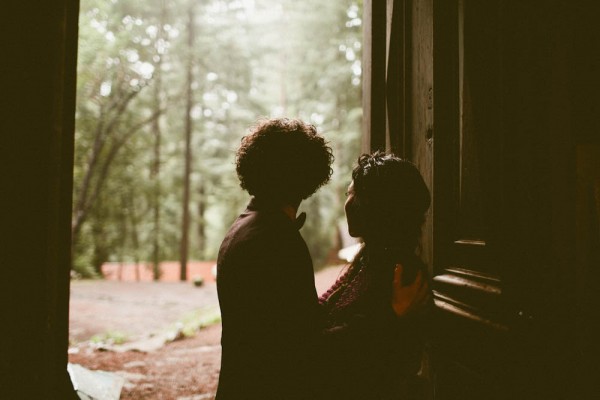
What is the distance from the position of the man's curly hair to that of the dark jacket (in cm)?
16

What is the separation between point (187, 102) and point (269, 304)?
21.0m

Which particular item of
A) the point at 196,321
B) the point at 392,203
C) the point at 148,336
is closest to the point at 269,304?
the point at 392,203

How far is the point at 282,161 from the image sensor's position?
1863 mm

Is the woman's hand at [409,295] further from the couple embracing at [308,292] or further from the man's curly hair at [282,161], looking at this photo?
the man's curly hair at [282,161]

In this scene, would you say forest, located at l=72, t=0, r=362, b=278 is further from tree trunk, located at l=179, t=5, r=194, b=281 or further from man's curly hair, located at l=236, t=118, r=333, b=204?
man's curly hair, located at l=236, t=118, r=333, b=204

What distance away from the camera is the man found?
1615 millimetres

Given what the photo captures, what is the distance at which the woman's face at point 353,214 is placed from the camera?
74.2 inches

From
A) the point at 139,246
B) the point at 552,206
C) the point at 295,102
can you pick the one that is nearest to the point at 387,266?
the point at 552,206

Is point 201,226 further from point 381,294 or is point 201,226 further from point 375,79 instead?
point 381,294

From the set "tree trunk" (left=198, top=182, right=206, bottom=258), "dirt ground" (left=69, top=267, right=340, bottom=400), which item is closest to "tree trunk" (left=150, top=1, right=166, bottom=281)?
"tree trunk" (left=198, top=182, right=206, bottom=258)

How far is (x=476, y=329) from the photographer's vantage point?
1818 mm

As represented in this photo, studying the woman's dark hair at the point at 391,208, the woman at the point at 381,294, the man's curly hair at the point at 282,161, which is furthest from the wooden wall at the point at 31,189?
the woman's dark hair at the point at 391,208

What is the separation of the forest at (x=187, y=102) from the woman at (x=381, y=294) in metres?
13.2

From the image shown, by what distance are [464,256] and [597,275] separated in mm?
664
